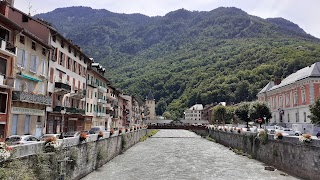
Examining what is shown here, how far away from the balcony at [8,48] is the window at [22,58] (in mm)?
2427

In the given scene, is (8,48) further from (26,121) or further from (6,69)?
(26,121)

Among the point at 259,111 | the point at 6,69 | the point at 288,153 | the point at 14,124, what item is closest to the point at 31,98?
the point at 14,124

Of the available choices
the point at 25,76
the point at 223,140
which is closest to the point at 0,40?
the point at 25,76

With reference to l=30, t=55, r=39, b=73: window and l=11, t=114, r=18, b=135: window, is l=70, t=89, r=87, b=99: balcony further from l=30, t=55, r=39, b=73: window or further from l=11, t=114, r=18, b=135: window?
l=11, t=114, r=18, b=135: window

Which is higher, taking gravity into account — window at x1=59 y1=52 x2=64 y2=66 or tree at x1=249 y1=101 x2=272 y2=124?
window at x1=59 y1=52 x2=64 y2=66

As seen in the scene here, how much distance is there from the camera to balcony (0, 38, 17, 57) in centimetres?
2873

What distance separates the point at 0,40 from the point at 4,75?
336cm

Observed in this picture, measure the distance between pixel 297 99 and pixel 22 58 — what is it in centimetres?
6124

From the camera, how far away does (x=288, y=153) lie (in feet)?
99.8

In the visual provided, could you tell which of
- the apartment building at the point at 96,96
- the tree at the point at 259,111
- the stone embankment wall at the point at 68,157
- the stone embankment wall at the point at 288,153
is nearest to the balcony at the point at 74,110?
the apartment building at the point at 96,96

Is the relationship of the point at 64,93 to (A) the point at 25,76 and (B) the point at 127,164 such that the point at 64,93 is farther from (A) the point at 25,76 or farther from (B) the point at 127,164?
(B) the point at 127,164

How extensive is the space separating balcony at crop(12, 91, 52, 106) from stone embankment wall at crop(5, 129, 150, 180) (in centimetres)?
897

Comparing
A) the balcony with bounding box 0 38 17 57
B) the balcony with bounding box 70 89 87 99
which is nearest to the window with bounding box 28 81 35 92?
the balcony with bounding box 0 38 17 57

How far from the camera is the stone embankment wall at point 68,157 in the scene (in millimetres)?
17047
